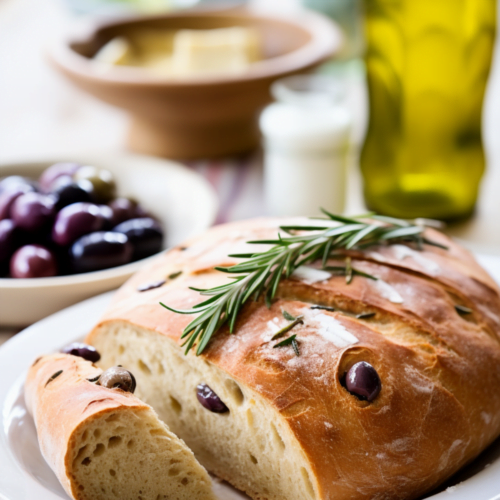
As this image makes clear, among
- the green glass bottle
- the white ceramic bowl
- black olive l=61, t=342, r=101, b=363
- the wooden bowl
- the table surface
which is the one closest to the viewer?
black olive l=61, t=342, r=101, b=363

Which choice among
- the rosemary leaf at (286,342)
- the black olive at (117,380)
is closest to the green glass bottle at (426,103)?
the rosemary leaf at (286,342)

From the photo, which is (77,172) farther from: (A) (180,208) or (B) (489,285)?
(B) (489,285)

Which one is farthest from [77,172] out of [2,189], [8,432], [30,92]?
[30,92]

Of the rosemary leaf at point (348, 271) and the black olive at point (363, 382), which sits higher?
the rosemary leaf at point (348, 271)

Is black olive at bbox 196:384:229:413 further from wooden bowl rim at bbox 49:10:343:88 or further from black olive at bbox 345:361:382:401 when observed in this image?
Result: wooden bowl rim at bbox 49:10:343:88

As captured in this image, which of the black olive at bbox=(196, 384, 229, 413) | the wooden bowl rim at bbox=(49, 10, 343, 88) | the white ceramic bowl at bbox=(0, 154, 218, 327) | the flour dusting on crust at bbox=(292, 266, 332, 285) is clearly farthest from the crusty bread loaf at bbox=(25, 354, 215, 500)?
the wooden bowl rim at bbox=(49, 10, 343, 88)

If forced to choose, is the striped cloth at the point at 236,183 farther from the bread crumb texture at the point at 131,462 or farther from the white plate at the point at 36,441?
the bread crumb texture at the point at 131,462
